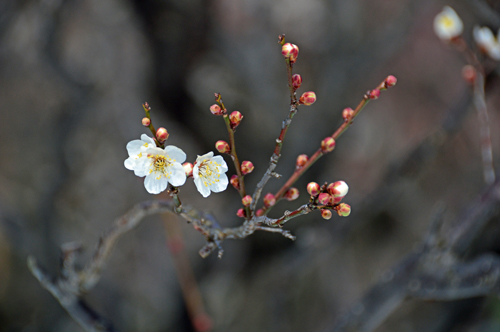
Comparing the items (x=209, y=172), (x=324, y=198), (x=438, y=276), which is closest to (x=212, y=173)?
(x=209, y=172)

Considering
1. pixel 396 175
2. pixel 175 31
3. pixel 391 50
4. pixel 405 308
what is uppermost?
pixel 391 50

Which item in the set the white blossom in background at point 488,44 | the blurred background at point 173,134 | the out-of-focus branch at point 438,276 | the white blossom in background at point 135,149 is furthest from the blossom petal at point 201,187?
the white blossom in background at point 488,44

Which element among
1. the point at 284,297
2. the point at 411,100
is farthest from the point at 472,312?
the point at 411,100

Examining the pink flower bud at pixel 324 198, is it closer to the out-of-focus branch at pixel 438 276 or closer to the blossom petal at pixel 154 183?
the blossom petal at pixel 154 183

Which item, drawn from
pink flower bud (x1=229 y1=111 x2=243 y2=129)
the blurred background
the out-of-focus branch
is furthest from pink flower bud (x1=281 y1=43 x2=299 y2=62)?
the blurred background

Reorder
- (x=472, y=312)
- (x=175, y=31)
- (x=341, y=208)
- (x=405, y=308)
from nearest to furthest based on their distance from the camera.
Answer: (x=341, y=208)
(x=472, y=312)
(x=175, y=31)
(x=405, y=308)

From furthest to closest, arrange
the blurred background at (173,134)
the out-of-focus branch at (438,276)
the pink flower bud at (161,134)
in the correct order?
1. the blurred background at (173,134)
2. the out-of-focus branch at (438,276)
3. the pink flower bud at (161,134)

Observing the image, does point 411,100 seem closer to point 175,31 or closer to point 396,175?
point 396,175

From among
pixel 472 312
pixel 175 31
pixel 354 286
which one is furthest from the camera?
pixel 354 286
